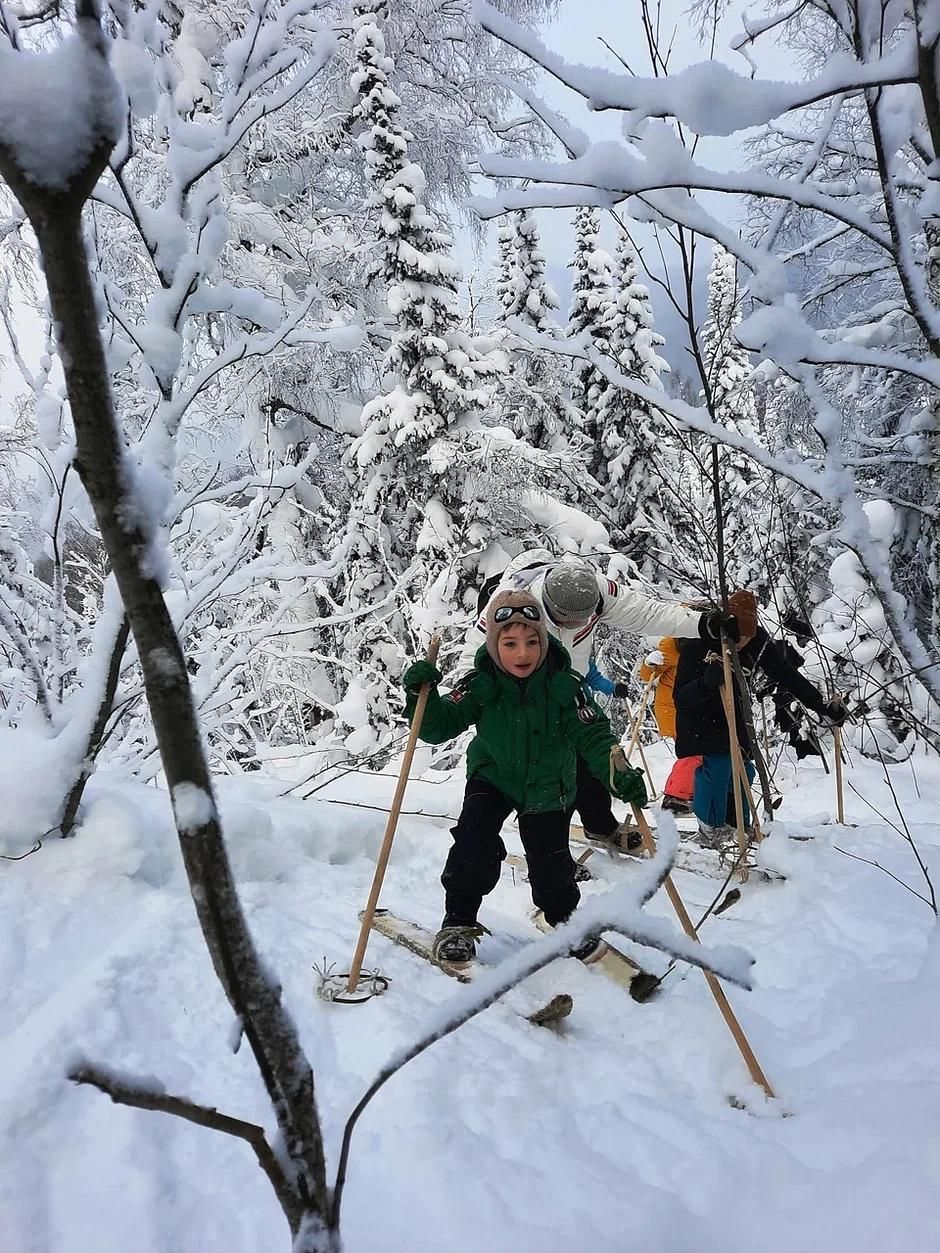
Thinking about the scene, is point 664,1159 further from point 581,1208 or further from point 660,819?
point 660,819

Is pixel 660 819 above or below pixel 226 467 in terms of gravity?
below

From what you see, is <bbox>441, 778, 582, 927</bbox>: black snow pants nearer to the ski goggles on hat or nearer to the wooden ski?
the wooden ski

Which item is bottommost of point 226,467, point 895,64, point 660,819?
point 660,819

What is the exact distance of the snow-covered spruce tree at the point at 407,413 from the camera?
8.81 metres

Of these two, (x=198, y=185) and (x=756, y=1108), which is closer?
(x=756, y=1108)

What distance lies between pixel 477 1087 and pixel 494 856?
4.06ft

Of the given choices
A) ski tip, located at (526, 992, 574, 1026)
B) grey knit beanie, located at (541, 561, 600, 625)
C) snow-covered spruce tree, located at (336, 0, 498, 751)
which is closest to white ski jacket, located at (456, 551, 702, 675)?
grey knit beanie, located at (541, 561, 600, 625)

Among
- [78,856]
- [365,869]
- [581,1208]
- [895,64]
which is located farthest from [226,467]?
[581,1208]

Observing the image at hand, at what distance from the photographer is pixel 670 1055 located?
81.7 inches

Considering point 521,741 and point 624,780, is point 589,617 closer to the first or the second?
point 521,741

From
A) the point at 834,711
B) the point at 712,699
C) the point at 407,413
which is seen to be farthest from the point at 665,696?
the point at 407,413

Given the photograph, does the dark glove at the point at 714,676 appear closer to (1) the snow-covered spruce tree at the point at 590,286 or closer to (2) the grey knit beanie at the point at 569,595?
(2) the grey knit beanie at the point at 569,595

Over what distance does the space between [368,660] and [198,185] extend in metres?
8.33

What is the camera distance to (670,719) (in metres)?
5.36
